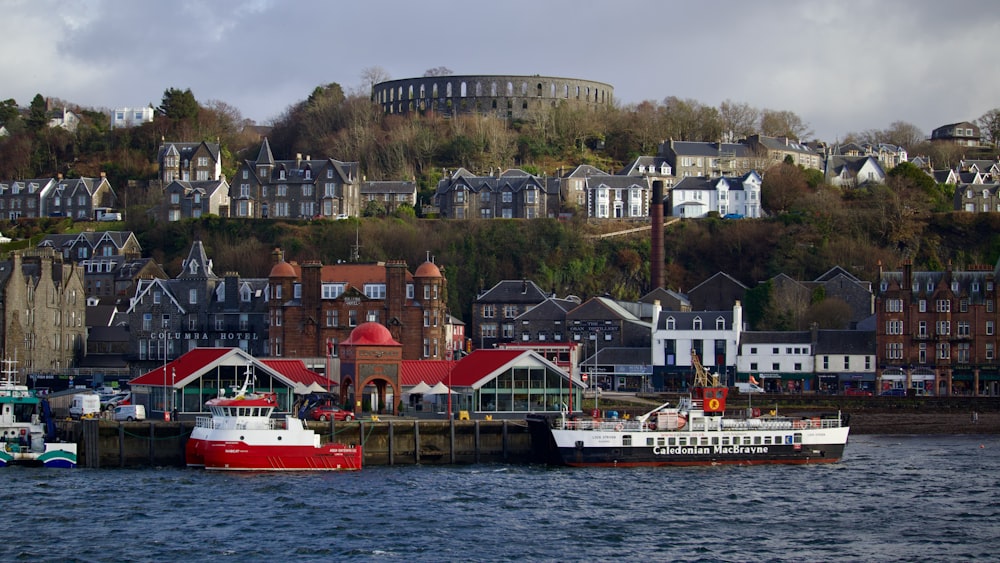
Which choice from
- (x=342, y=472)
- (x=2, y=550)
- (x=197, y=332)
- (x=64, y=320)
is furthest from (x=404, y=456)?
(x=64, y=320)

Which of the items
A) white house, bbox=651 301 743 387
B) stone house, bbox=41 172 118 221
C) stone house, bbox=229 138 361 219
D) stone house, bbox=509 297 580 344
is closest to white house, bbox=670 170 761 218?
stone house, bbox=509 297 580 344

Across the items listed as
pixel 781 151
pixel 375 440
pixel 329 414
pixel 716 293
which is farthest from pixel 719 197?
pixel 375 440

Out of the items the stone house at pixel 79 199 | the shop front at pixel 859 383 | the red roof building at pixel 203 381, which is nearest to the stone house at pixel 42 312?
the red roof building at pixel 203 381

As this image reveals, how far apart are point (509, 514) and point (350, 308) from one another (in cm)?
3810

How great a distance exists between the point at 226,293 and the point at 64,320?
466 inches

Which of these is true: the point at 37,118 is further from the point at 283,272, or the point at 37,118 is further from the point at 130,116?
the point at 283,272

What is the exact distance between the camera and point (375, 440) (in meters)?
63.7

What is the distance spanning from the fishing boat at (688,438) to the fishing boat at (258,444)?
8.65m

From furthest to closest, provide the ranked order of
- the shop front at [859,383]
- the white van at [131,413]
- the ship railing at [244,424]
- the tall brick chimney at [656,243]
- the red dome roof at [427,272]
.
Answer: the tall brick chimney at [656,243], the shop front at [859,383], the red dome roof at [427,272], the white van at [131,413], the ship railing at [244,424]

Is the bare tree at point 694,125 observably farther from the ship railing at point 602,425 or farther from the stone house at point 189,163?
the ship railing at point 602,425

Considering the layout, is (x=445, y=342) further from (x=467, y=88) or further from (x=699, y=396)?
(x=467, y=88)

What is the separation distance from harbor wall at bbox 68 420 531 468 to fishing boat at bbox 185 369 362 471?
7.73 feet

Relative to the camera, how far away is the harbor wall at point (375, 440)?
62312 millimetres

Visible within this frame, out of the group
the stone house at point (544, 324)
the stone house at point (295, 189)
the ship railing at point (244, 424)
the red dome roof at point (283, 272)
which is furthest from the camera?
the stone house at point (295, 189)
